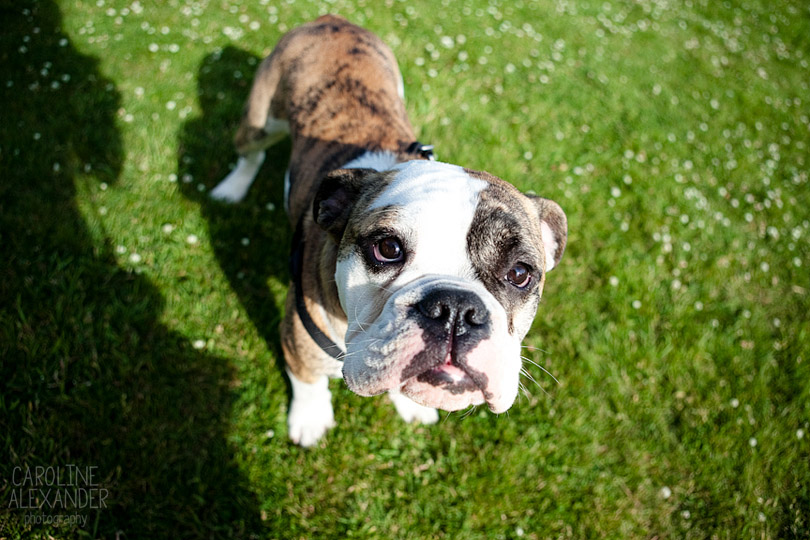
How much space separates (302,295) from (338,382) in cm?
101

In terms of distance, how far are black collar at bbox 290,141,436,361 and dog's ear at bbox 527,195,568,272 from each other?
78 centimetres

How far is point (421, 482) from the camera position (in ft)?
10.3

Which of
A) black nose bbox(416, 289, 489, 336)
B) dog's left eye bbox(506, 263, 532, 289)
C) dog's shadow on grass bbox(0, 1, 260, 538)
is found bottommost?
dog's shadow on grass bbox(0, 1, 260, 538)

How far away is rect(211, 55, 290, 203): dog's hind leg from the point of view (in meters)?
3.85

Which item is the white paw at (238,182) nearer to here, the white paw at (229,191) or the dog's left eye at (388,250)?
the white paw at (229,191)

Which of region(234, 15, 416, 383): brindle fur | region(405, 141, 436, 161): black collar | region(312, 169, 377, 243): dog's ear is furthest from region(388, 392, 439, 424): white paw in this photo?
region(405, 141, 436, 161): black collar

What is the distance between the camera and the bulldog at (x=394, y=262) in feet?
6.07

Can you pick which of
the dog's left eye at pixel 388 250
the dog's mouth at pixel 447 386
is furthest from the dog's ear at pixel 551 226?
the dog's mouth at pixel 447 386

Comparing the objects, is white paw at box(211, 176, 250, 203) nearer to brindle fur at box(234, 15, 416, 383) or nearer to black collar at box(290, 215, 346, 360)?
brindle fur at box(234, 15, 416, 383)

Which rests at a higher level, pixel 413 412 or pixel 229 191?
pixel 229 191

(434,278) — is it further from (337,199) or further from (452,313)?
(337,199)

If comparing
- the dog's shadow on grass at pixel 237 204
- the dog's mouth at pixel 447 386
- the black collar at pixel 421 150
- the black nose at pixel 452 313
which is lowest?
the dog's shadow on grass at pixel 237 204

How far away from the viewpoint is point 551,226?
271 cm

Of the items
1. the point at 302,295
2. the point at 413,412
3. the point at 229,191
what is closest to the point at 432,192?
the point at 302,295
